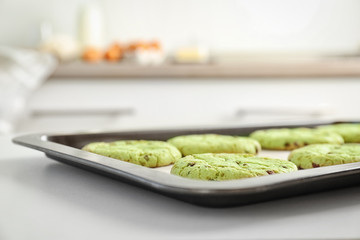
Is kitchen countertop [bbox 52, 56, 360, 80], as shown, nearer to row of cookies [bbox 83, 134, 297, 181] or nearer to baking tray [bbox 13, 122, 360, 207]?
row of cookies [bbox 83, 134, 297, 181]

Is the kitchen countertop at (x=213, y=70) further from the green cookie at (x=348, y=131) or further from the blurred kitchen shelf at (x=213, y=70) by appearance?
the green cookie at (x=348, y=131)

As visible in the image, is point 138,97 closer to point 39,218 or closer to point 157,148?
point 157,148

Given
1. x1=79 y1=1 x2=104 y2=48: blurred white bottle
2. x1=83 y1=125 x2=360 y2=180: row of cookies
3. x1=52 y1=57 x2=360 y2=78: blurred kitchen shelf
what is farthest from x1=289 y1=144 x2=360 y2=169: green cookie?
x1=79 y1=1 x2=104 y2=48: blurred white bottle

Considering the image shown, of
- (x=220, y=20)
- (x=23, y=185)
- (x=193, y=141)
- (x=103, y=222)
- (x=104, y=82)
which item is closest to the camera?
(x=103, y=222)

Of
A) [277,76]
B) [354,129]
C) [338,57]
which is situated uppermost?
[338,57]

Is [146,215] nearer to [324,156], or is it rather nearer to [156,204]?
[156,204]

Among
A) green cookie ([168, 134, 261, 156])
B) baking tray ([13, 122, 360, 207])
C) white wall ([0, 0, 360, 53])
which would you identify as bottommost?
baking tray ([13, 122, 360, 207])

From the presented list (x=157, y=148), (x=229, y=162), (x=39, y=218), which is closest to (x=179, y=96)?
(x=157, y=148)
